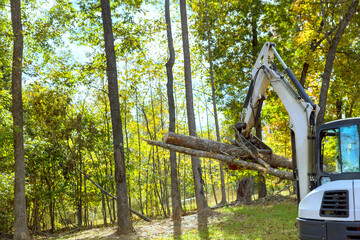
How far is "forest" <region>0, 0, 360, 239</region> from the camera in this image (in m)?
13.2

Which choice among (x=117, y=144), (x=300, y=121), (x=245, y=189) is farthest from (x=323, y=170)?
(x=245, y=189)

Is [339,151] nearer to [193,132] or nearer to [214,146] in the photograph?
[214,146]

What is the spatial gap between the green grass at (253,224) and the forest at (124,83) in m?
1.58

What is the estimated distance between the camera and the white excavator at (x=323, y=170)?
16.4 ft

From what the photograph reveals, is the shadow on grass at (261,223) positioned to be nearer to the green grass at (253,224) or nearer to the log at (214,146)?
the green grass at (253,224)

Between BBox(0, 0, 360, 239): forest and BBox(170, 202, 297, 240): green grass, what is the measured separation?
5.17 feet

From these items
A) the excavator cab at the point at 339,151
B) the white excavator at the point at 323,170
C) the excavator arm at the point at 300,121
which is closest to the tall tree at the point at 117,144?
the excavator arm at the point at 300,121

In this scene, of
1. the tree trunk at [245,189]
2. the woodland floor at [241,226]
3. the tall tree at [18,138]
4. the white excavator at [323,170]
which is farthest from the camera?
the tree trunk at [245,189]

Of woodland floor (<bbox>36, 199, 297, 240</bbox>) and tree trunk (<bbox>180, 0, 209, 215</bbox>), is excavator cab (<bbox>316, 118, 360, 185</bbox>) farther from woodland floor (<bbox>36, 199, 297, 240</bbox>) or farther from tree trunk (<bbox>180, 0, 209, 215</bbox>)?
tree trunk (<bbox>180, 0, 209, 215</bbox>)

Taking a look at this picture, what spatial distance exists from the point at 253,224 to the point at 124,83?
528 inches

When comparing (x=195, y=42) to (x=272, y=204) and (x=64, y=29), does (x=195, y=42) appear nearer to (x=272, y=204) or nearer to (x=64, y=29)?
(x=64, y=29)

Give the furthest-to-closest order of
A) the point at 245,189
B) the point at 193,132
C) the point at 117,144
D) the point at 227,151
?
the point at 245,189 < the point at 193,132 < the point at 117,144 < the point at 227,151

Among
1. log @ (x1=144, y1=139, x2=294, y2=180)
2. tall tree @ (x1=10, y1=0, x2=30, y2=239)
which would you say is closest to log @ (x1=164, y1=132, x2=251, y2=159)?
log @ (x1=144, y1=139, x2=294, y2=180)

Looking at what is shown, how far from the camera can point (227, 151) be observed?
884cm
